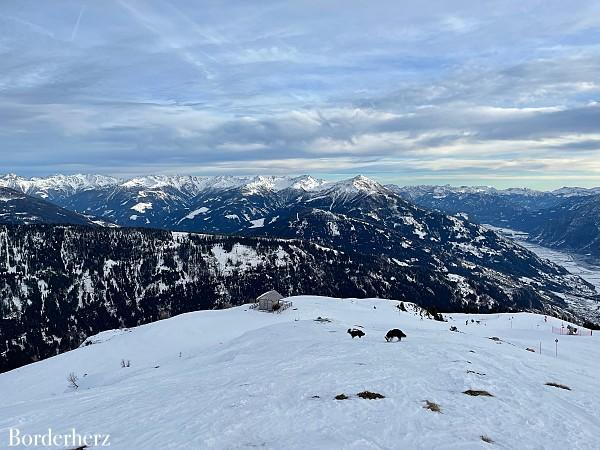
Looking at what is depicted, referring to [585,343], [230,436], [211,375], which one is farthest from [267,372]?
[585,343]

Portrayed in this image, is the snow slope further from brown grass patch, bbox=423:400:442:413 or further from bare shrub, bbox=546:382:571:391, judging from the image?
bare shrub, bbox=546:382:571:391

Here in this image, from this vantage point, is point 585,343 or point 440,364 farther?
point 585,343

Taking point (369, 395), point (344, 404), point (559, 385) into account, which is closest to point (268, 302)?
point (559, 385)

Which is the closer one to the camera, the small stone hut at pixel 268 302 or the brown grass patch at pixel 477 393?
the brown grass patch at pixel 477 393

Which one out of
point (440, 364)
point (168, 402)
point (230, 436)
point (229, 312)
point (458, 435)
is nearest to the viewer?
point (458, 435)

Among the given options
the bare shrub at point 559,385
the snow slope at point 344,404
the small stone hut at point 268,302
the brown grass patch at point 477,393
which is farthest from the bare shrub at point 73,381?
the small stone hut at point 268,302

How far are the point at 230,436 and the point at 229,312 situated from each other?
324 ft

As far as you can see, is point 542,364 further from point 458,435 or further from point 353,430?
point 353,430

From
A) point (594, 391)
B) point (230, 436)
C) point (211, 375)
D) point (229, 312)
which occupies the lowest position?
point (229, 312)

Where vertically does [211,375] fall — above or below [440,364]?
below

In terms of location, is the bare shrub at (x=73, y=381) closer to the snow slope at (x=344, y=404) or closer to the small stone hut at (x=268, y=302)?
the snow slope at (x=344, y=404)

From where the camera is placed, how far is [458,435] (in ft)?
58.0

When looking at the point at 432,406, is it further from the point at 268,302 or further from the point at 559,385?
the point at 268,302

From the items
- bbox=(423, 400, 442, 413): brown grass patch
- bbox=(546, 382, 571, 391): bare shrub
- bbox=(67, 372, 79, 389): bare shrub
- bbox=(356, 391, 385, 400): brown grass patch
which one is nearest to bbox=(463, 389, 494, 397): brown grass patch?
bbox=(423, 400, 442, 413): brown grass patch
